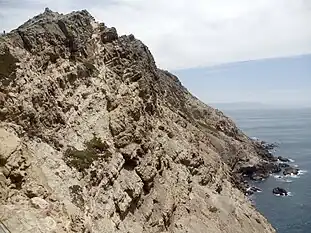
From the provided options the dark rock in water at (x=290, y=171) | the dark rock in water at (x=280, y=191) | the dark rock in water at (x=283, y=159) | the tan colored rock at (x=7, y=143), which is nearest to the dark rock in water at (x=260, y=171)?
the dark rock in water at (x=290, y=171)

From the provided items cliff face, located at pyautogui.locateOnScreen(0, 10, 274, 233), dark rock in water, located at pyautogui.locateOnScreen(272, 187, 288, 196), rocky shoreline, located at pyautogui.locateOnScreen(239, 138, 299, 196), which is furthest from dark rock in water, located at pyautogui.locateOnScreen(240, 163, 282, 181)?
cliff face, located at pyautogui.locateOnScreen(0, 10, 274, 233)

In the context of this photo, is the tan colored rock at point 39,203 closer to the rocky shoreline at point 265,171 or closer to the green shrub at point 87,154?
the green shrub at point 87,154

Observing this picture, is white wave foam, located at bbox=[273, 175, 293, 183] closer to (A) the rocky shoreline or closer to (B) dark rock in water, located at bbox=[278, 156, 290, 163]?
(A) the rocky shoreline

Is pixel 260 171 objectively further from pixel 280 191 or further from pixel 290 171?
pixel 280 191

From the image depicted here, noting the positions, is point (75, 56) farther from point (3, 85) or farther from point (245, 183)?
point (245, 183)

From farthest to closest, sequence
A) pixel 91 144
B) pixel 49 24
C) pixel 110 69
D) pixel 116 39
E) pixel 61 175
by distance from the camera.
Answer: pixel 116 39, pixel 110 69, pixel 49 24, pixel 91 144, pixel 61 175

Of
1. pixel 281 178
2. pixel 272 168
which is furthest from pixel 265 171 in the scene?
pixel 281 178

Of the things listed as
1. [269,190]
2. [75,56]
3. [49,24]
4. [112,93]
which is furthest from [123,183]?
[269,190]

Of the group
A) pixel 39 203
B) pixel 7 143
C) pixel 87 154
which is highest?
pixel 7 143
